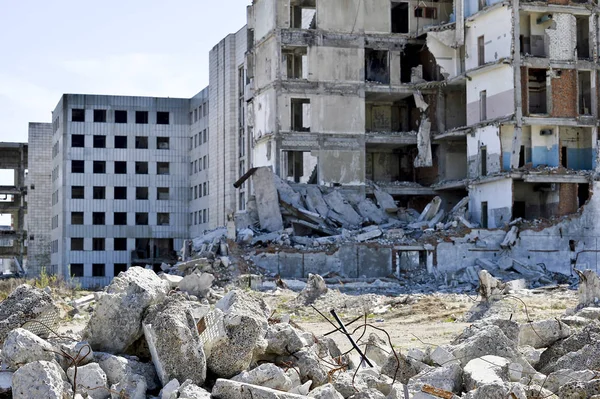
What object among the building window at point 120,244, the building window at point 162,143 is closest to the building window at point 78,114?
the building window at point 162,143

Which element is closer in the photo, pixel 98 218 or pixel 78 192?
pixel 98 218

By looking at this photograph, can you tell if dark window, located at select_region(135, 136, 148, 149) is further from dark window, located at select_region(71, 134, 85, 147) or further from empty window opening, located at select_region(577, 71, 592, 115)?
empty window opening, located at select_region(577, 71, 592, 115)

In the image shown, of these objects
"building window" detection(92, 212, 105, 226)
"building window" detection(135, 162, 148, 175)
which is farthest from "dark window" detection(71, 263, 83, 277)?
"building window" detection(135, 162, 148, 175)

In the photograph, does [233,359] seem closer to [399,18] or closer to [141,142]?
[399,18]

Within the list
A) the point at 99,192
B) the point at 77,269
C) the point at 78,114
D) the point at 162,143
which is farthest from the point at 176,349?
the point at 78,114

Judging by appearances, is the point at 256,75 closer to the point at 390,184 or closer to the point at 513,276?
the point at 390,184

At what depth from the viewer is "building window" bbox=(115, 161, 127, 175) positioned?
67.1 meters

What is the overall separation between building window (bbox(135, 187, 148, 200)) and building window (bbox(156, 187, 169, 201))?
879mm

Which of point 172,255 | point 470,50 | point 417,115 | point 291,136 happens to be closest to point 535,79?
point 470,50

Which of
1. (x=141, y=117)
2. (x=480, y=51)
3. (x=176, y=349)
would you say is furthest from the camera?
(x=141, y=117)

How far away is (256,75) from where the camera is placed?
47344 mm

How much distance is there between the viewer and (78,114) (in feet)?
220

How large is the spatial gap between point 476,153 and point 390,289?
34.3 feet

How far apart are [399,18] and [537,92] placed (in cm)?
1002
